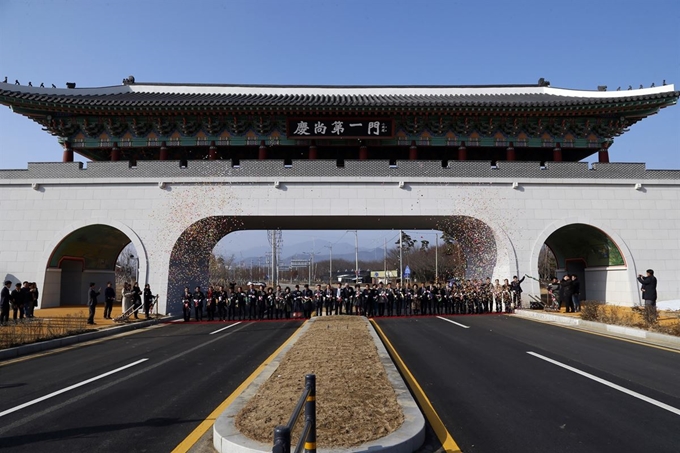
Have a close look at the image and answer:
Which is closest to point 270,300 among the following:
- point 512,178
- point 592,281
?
point 512,178

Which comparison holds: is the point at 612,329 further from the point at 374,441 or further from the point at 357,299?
the point at 374,441

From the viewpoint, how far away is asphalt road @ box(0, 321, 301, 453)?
180 inches

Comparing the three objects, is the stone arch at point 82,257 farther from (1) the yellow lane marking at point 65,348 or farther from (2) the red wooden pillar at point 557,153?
(2) the red wooden pillar at point 557,153

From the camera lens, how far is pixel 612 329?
12852 millimetres

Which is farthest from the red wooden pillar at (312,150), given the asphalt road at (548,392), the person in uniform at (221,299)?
the asphalt road at (548,392)

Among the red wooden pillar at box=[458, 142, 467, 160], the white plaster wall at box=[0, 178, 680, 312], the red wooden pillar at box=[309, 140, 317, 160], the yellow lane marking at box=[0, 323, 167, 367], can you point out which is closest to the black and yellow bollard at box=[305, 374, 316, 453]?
the yellow lane marking at box=[0, 323, 167, 367]

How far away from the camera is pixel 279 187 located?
2081cm

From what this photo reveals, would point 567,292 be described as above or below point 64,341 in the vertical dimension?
above

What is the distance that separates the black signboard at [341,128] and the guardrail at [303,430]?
19.4 meters

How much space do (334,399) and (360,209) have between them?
626 inches

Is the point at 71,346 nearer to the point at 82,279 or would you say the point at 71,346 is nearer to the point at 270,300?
the point at 270,300

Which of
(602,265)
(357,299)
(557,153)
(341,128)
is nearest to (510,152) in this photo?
(557,153)

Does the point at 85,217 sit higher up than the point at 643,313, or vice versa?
the point at 85,217

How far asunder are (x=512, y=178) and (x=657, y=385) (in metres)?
15.9
